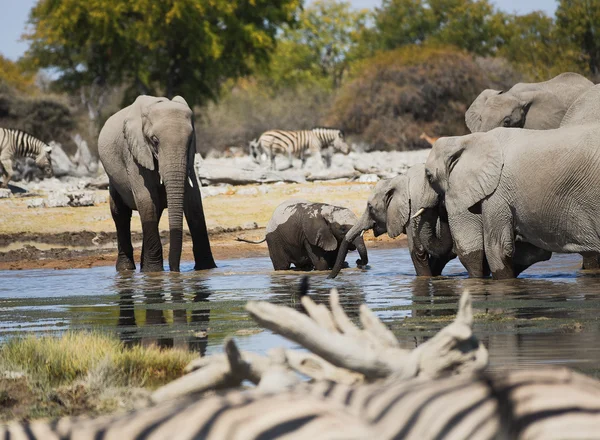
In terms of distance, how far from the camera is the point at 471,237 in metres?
11.8

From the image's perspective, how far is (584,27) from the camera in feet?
143

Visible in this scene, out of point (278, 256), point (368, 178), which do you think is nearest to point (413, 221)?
point (278, 256)

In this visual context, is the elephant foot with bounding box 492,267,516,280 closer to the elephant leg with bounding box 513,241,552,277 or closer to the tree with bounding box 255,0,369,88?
the elephant leg with bounding box 513,241,552,277

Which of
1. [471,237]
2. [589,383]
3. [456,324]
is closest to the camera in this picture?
[589,383]

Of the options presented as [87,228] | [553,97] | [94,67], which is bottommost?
[87,228]

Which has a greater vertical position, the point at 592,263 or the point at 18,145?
the point at 18,145

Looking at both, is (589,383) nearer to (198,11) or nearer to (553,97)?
(553,97)

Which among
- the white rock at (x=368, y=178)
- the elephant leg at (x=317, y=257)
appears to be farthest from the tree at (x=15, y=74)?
the elephant leg at (x=317, y=257)

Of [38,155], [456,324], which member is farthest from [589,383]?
[38,155]

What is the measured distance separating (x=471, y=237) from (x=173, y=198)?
13.7ft

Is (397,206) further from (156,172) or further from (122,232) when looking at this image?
(122,232)

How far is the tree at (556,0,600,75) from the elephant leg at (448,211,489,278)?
107 feet

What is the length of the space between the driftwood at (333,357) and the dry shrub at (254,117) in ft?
125

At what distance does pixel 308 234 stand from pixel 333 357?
11.1 metres
